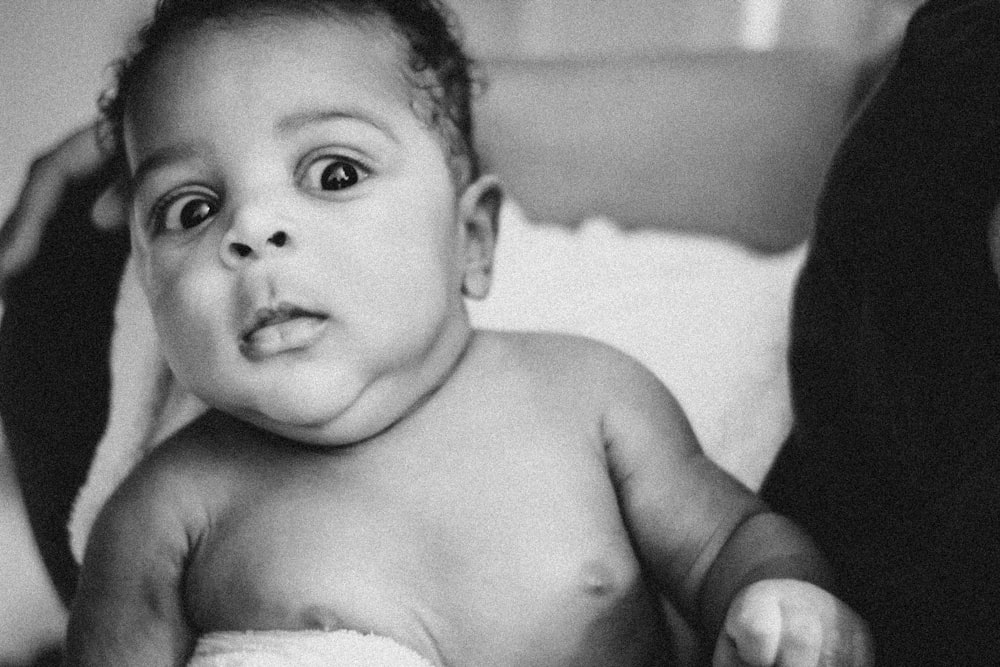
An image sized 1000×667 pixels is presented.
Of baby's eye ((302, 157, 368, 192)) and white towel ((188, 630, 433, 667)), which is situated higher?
baby's eye ((302, 157, 368, 192))

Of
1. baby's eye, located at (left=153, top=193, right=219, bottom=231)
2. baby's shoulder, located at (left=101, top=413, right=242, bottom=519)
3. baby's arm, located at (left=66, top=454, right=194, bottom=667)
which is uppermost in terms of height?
baby's eye, located at (left=153, top=193, right=219, bottom=231)

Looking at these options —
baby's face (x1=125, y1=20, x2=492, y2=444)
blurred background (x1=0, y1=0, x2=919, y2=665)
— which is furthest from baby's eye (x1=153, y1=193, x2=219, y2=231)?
blurred background (x1=0, y1=0, x2=919, y2=665)

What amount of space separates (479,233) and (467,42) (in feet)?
1.10

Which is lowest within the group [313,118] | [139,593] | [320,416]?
[139,593]

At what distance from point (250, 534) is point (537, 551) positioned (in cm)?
16

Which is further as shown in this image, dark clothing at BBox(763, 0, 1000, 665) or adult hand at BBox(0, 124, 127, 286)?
adult hand at BBox(0, 124, 127, 286)

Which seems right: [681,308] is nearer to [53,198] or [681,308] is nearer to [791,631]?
[791,631]

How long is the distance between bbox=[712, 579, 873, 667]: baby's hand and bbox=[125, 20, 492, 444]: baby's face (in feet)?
0.76

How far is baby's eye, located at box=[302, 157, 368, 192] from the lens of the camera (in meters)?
0.60

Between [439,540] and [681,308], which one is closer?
[439,540]

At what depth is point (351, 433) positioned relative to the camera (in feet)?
1.98

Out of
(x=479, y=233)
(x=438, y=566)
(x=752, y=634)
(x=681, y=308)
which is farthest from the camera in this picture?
(x=681, y=308)

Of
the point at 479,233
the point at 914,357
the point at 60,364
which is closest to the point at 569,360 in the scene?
the point at 479,233

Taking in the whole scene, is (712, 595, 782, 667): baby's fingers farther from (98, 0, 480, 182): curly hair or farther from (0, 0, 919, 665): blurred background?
(0, 0, 919, 665): blurred background
